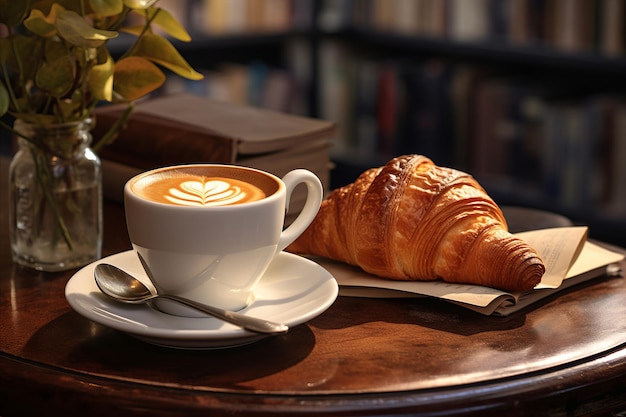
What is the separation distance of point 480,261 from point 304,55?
7.59 feet

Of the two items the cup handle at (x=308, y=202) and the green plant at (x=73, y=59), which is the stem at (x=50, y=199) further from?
the cup handle at (x=308, y=202)

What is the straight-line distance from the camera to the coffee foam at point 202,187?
732mm

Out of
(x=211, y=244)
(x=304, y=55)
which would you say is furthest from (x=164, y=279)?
(x=304, y=55)

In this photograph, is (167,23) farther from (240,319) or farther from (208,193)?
(240,319)

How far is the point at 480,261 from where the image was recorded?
0.82 meters

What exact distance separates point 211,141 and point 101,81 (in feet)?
0.71

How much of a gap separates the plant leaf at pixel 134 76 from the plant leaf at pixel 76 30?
12cm

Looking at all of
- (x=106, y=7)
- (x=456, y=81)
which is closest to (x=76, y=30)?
(x=106, y=7)

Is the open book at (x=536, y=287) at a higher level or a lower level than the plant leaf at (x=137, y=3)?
lower

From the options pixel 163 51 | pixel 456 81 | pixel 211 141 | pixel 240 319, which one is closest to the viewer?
pixel 240 319

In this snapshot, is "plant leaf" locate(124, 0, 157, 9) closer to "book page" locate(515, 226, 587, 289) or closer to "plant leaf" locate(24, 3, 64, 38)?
"plant leaf" locate(24, 3, 64, 38)

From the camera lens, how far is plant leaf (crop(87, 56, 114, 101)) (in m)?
0.85

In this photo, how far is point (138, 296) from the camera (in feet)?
2.48

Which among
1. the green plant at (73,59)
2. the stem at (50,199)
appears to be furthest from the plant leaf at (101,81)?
the stem at (50,199)
